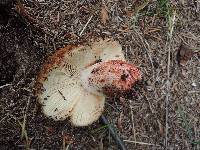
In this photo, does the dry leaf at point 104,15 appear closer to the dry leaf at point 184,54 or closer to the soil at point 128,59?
the soil at point 128,59

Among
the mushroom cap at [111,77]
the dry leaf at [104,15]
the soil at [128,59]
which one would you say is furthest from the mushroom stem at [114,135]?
the dry leaf at [104,15]

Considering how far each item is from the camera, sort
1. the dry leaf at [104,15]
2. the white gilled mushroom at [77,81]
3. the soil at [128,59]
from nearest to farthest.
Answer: the white gilled mushroom at [77,81], the soil at [128,59], the dry leaf at [104,15]

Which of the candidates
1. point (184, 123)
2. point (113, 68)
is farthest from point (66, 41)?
point (184, 123)

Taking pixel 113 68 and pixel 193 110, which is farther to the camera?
pixel 193 110

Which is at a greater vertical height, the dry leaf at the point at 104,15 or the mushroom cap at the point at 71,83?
the dry leaf at the point at 104,15

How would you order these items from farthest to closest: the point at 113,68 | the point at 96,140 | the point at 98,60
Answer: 1. the point at 96,140
2. the point at 98,60
3. the point at 113,68

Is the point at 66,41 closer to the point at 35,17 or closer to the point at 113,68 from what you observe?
the point at 35,17

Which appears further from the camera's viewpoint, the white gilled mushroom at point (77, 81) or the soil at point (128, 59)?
the soil at point (128, 59)
